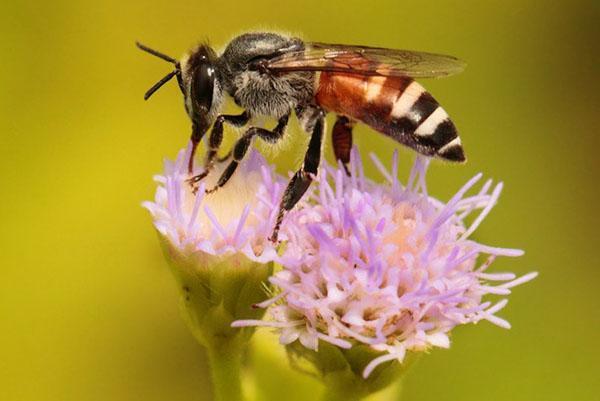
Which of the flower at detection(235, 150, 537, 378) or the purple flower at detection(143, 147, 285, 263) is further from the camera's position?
the purple flower at detection(143, 147, 285, 263)

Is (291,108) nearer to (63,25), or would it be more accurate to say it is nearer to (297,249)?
(297,249)

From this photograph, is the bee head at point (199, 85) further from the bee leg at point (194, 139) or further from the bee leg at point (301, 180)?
the bee leg at point (301, 180)

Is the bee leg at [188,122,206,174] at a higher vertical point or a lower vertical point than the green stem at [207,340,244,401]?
higher

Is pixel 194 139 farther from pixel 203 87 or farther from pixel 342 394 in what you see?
pixel 342 394

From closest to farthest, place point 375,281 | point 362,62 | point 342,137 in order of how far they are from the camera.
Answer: point 375,281, point 362,62, point 342,137

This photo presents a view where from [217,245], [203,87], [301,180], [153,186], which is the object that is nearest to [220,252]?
[217,245]

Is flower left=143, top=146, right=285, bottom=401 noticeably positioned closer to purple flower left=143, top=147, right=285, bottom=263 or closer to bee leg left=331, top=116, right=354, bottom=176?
purple flower left=143, top=147, right=285, bottom=263

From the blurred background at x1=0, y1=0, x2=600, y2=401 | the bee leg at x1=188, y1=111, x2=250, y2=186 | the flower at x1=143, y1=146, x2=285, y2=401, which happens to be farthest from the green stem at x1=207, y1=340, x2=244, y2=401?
the blurred background at x1=0, y1=0, x2=600, y2=401

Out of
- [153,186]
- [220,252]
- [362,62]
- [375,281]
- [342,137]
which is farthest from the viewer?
[153,186]

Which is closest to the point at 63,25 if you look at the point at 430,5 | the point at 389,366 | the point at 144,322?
the point at 144,322
